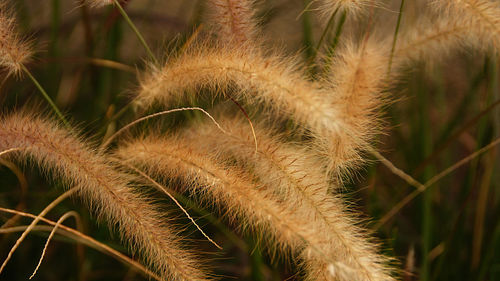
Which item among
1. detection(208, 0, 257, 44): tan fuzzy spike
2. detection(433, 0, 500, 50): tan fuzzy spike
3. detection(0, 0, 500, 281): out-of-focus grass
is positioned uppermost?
detection(433, 0, 500, 50): tan fuzzy spike

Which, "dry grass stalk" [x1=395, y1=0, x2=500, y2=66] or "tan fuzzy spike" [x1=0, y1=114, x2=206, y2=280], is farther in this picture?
"dry grass stalk" [x1=395, y1=0, x2=500, y2=66]

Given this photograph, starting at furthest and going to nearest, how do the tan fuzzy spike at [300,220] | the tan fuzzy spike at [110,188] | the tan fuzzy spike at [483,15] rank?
1. the tan fuzzy spike at [483,15]
2. the tan fuzzy spike at [110,188]
3. the tan fuzzy spike at [300,220]

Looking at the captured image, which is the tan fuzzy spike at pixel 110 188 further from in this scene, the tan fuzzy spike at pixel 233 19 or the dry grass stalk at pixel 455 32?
the dry grass stalk at pixel 455 32

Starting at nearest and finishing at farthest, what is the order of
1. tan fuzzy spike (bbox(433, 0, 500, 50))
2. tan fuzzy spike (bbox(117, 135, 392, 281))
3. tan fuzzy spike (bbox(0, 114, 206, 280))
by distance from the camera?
tan fuzzy spike (bbox(117, 135, 392, 281)) < tan fuzzy spike (bbox(0, 114, 206, 280)) < tan fuzzy spike (bbox(433, 0, 500, 50))

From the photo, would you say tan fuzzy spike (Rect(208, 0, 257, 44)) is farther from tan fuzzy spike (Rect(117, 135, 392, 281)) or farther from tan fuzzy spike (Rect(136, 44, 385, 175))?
tan fuzzy spike (Rect(117, 135, 392, 281))

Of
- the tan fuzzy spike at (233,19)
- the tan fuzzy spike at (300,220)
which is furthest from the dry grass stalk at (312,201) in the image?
the tan fuzzy spike at (233,19)

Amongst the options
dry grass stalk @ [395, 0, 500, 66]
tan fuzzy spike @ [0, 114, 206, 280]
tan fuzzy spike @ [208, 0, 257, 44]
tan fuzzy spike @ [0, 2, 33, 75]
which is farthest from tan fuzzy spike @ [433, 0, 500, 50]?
tan fuzzy spike @ [0, 2, 33, 75]

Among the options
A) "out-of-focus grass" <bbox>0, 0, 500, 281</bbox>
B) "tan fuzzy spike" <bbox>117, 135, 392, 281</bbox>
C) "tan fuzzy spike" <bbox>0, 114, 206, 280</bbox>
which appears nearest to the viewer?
"tan fuzzy spike" <bbox>117, 135, 392, 281</bbox>
